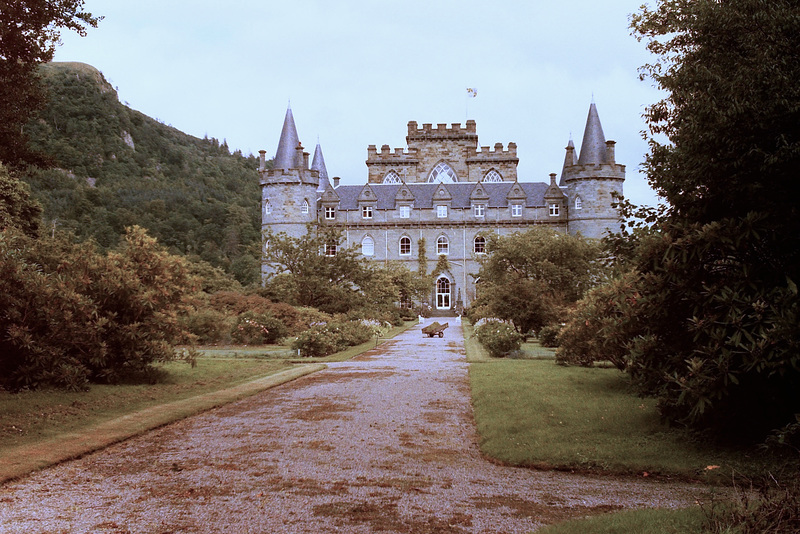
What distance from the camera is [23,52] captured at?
37.6 feet

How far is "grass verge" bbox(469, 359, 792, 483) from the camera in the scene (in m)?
6.39

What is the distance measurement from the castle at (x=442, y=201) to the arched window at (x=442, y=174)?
0.30ft

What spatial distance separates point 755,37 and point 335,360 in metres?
13.3

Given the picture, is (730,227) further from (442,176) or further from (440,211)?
(442,176)

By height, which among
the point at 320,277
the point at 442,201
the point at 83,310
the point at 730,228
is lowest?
the point at 83,310

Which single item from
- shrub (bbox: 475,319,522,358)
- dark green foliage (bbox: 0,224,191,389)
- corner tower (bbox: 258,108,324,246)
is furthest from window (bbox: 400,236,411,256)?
dark green foliage (bbox: 0,224,191,389)

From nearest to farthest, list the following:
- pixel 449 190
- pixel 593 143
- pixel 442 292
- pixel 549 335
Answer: pixel 549 335 → pixel 593 143 → pixel 442 292 → pixel 449 190

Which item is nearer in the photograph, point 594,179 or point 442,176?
point 594,179

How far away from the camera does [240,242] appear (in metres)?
67.9

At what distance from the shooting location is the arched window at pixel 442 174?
6156cm

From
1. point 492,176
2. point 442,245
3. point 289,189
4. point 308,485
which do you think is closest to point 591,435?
point 308,485

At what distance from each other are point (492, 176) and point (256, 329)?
43010 millimetres

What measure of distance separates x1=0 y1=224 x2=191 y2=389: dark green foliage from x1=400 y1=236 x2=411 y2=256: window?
42.5 metres

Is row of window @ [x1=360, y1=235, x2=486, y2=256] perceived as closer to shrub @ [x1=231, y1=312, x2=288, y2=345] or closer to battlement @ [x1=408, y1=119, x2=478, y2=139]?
battlement @ [x1=408, y1=119, x2=478, y2=139]
